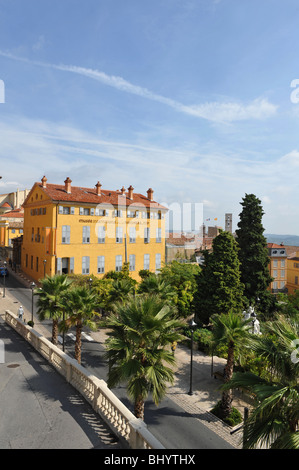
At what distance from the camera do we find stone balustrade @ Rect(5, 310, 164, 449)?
865 centimetres

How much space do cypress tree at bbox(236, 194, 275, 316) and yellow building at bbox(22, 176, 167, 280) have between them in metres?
16.2

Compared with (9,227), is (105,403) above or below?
below

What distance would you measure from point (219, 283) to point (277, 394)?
75.3ft

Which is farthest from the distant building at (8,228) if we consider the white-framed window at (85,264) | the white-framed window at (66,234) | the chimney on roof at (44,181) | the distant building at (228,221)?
the distant building at (228,221)

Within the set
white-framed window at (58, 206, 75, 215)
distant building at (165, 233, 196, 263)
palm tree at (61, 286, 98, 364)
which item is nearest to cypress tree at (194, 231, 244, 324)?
palm tree at (61, 286, 98, 364)

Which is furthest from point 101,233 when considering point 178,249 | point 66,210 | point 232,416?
point 232,416

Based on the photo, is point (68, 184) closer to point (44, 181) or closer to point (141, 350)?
point (44, 181)

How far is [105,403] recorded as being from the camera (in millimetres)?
10867

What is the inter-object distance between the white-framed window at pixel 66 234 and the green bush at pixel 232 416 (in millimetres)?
32029

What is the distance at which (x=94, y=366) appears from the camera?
21297 millimetres

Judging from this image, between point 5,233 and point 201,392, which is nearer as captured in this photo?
point 201,392

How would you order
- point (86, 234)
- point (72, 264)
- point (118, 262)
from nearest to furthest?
point (72, 264) → point (86, 234) → point (118, 262)
